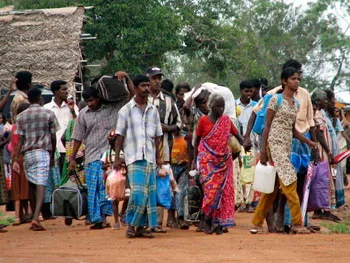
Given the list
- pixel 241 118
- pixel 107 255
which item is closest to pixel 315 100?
pixel 241 118

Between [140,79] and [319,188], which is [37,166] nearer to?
[140,79]

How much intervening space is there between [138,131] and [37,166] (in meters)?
2.28

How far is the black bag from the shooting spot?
36.1 feet

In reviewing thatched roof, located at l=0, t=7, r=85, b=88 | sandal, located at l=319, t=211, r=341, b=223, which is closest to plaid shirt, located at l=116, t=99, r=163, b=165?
sandal, located at l=319, t=211, r=341, b=223

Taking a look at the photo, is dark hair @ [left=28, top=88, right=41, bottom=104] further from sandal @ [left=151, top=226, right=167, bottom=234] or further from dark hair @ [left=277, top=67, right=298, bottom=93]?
dark hair @ [left=277, top=67, right=298, bottom=93]

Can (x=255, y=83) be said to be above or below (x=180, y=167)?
above

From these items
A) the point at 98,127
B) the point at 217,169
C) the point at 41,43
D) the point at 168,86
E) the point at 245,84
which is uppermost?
the point at 41,43

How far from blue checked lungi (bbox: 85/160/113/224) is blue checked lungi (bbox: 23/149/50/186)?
0.72m

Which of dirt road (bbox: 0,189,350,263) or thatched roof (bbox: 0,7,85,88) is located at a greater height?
thatched roof (bbox: 0,7,85,88)

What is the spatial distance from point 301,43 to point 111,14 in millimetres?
23636

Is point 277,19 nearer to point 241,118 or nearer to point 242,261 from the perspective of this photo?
point 241,118

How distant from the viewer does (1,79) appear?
965 inches

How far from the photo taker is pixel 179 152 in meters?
11.5

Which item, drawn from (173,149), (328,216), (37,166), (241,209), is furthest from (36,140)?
(328,216)
